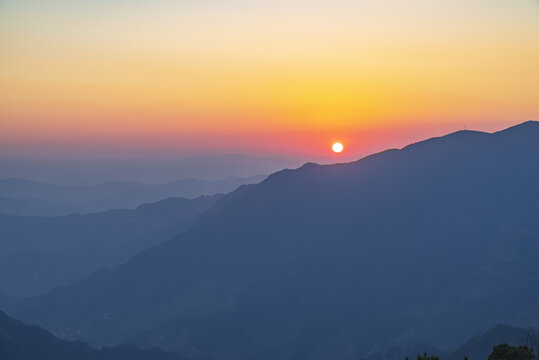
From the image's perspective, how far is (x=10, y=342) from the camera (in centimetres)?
14262

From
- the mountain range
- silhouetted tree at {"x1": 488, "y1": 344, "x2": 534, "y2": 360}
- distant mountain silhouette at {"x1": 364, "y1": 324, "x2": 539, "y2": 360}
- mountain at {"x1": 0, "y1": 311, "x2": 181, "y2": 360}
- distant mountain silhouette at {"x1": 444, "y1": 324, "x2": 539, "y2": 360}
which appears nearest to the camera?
silhouetted tree at {"x1": 488, "y1": 344, "x2": 534, "y2": 360}

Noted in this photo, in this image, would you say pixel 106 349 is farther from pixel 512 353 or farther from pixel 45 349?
pixel 512 353

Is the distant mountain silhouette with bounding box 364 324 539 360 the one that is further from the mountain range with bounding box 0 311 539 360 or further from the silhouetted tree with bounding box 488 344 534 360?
the silhouetted tree with bounding box 488 344 534 360

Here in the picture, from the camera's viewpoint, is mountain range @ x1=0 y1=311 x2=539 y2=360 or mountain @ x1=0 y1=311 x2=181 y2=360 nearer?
mountain range @ x1=0 y1=311 x2=539 y2=360

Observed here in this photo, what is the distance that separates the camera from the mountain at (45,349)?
468ft

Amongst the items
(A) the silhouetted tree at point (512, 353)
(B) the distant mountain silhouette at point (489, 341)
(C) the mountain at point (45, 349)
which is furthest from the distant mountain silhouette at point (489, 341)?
(C) the mountain at point (45, 349)

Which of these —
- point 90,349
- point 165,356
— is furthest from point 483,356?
point 90,349

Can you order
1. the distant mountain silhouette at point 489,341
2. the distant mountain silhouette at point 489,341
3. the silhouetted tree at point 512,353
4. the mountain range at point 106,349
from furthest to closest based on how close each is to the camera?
1. the mountain range at point 106,349
2. the distant mountain silhouette at point 489,341
3. the distant mountain silhouette at point 489,341
4. the silhouetted tree at point 512,353

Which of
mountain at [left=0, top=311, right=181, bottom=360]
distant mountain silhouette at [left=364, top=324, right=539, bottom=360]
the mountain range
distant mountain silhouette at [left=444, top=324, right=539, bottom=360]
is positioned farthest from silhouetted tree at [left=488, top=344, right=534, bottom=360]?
mountain at [left=0, top=311, right=181, bottom=360]

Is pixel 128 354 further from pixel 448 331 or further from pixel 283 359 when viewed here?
pixel 448 331

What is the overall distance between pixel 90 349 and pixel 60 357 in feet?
45.0

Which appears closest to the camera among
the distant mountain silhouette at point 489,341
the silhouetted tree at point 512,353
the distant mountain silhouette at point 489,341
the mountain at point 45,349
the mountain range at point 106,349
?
the silhouetted tree at point 512,353

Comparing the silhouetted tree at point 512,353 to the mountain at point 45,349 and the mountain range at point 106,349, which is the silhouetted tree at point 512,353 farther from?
the mountain at point 45,349

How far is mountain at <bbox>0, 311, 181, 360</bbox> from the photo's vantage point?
14262 cm
